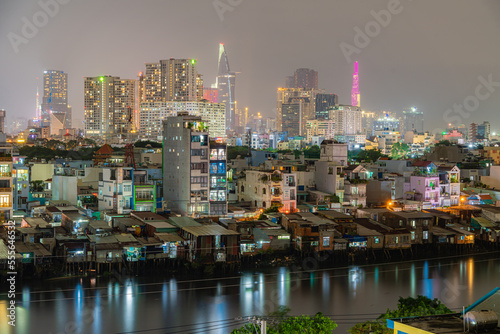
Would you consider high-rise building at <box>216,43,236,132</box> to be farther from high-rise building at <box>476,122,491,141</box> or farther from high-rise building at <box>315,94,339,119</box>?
high-rise building at <box>476,122,491,141</box>

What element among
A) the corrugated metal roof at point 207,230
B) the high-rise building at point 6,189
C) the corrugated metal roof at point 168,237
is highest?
the high-rise building at point 6,189

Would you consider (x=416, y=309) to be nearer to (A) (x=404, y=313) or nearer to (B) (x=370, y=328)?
(A) (x=404, y=313)

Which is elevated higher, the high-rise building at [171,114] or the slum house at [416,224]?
the high-rise building at [171,114]

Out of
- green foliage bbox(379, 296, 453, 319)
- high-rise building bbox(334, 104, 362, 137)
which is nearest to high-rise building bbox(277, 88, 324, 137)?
high-rise building bbox(334, 104, 362, 137)

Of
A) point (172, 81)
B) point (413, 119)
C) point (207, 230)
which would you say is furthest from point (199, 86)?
point (207, 230)

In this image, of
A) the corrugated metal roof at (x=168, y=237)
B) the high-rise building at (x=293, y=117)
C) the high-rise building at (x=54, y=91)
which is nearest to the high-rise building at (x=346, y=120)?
the high-rise building at (x=293, y=117)

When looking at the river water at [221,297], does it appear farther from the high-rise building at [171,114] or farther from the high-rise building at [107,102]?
the high-rise building at [107,102]

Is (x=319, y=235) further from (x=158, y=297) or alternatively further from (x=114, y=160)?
(x=114, y=160)
